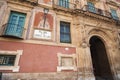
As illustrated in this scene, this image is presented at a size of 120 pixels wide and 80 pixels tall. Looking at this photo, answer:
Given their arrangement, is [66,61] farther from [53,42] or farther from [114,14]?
[114,14]

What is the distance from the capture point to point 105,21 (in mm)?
10250

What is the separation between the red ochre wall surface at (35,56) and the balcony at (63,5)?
399 centimetres

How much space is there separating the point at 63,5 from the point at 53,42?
4.47 metres

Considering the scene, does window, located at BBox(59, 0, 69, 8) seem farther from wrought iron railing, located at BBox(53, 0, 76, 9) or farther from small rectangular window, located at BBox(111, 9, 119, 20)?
small rectangular window, located at BBox(111, 9, 119, 20)

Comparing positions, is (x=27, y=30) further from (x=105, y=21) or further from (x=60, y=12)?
(x=105, y=21)

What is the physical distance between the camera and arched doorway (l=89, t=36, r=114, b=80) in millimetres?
9180

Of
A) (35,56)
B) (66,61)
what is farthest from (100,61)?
(35,56)

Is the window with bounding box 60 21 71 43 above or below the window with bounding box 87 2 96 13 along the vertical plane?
below

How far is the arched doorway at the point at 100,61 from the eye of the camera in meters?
9.18

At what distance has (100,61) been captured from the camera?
33.4ft

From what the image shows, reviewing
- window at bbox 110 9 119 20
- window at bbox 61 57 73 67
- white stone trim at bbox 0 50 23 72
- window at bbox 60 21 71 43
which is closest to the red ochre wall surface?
white stone trim at bbox 0 50 23 72

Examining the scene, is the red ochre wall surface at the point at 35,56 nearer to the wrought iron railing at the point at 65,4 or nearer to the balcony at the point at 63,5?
Answer: the balcony at the point at 63,5

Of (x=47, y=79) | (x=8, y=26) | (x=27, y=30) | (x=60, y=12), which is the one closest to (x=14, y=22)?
(x=8, y=26)

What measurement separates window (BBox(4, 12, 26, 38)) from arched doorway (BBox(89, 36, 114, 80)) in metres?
7.68
